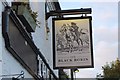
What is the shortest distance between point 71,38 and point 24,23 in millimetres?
4105

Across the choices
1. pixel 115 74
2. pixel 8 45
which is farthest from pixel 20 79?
pixel 115 74

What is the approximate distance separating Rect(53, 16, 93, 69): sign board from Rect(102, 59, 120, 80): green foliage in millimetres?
14804

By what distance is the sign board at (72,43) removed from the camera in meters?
13.7

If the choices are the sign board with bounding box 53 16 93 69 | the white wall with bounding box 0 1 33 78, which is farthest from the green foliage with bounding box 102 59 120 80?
the white wall with bounding box 0 1 33 78

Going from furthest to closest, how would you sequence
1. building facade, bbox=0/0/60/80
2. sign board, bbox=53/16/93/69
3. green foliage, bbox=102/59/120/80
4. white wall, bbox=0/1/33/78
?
1. green foliage, bbox=102/59/120/80
2. sign board, bbox=53/16/93/69
3. building facade, bbox=0/0/60/80
4. white wall, bbox=0/1/33/78

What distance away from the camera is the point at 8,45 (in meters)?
8.41

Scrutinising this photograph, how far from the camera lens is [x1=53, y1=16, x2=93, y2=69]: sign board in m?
13.7

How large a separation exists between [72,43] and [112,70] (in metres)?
16.6

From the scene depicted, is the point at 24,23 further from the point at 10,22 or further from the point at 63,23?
the point at 63,23

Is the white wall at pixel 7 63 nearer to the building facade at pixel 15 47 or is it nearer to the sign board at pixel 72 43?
the building facade at pixel 15 47

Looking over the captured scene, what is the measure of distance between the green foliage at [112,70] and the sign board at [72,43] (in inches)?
583

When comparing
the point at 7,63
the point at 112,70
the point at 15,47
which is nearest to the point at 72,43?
the point at 15,47

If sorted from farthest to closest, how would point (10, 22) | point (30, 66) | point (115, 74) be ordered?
1. point (115, 74)
2. point (30, 66)
3. point (10, 22)

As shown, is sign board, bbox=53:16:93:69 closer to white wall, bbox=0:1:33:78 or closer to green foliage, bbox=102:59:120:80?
white wall, bbox=0:1:33:78
